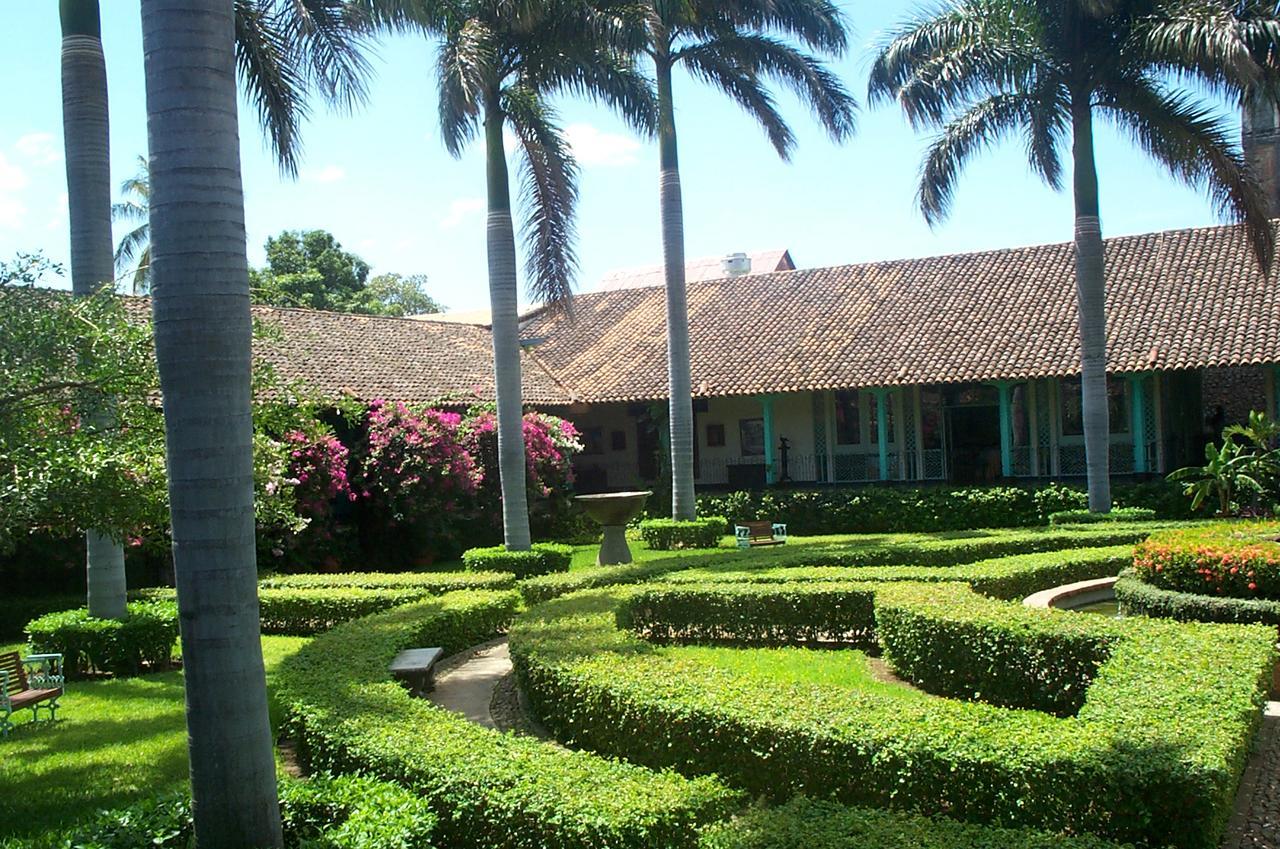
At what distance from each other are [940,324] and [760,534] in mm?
8224

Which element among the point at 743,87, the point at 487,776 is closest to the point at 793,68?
the point at 743,87

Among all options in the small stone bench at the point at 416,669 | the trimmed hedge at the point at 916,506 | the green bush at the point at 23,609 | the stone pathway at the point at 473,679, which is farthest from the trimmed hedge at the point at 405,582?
the trimmed hedge at the point at 916,506

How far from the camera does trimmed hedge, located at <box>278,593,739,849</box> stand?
4598 mm

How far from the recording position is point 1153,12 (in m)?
16.5

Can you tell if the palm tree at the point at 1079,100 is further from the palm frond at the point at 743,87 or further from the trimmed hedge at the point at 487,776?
the trimmed hedge at the point at 487,776

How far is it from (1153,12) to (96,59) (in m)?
14.6

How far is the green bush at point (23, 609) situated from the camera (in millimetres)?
14008

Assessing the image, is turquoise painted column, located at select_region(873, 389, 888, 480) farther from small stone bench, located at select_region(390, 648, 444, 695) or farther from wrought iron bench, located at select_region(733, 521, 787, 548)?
small stone bench, located at select_region(390, 648, 444, 695)

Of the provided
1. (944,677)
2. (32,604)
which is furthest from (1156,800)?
(32,604)

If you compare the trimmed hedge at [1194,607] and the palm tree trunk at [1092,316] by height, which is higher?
the palm tree trunk at [1092,316]

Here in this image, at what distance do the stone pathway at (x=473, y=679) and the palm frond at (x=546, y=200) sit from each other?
6278 millimetres

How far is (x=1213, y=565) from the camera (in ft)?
31.2

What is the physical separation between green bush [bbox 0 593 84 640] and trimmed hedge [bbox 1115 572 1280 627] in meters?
12.6

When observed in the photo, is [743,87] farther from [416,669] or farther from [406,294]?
[406,294]
